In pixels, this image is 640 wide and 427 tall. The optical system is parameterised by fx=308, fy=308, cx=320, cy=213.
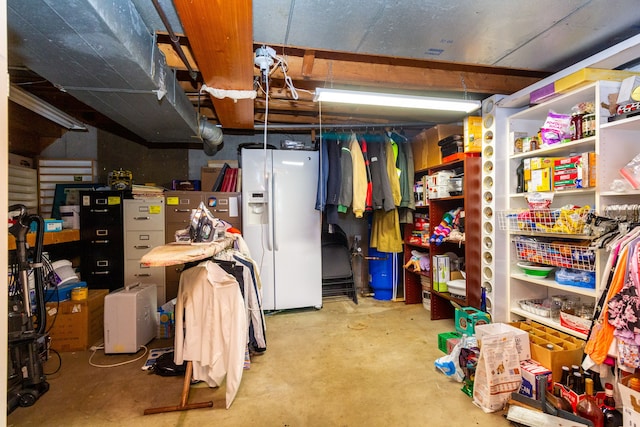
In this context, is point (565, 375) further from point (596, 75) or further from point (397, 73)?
point (397, 73)

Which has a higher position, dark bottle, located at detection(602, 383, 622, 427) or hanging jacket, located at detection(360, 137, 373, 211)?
hanging jacket, located at detection(360, 137, 373, 211)

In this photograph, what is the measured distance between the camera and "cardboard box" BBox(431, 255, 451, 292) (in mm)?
3205

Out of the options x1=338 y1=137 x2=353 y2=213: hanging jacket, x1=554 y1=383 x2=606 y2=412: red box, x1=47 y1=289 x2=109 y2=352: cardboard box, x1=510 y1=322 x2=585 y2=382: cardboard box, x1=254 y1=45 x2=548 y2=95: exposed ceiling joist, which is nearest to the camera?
x1=554 y1=383 x2=606 y2=412: red box

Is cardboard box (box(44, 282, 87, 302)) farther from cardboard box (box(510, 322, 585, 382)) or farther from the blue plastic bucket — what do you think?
cardboard box (box(510, 322, 585, 382))

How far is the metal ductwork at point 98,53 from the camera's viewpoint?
1.36 m

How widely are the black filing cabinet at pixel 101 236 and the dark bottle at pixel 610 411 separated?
4048 mm

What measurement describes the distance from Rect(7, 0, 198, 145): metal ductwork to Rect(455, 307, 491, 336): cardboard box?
286 cm

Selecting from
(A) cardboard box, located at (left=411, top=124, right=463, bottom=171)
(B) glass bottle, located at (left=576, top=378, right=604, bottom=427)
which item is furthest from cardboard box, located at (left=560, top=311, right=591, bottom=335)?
(A) cardboard box, located at (left=411, top=124, right=463, bottom=171)

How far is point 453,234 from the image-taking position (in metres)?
3.12

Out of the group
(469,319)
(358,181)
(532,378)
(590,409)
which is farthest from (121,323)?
(590,409)

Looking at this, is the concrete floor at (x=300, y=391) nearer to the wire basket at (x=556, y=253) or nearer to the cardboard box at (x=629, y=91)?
the wire basket at (x=556, y=253)

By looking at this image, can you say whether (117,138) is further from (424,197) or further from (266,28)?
(424,197)

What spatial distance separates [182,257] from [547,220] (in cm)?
230

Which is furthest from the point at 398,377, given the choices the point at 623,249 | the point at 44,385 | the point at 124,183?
the point at 124,183
